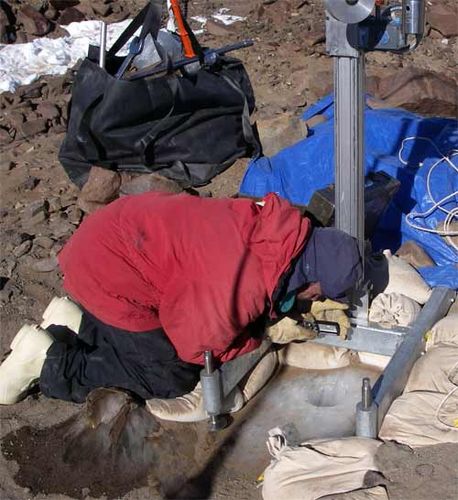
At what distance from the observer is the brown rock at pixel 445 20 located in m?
8.15

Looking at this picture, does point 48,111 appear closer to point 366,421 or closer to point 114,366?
point 114,366

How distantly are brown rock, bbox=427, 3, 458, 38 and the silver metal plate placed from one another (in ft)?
18.1

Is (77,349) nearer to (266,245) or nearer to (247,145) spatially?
(266,245)

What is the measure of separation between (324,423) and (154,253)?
3.51 feet

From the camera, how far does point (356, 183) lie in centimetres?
354

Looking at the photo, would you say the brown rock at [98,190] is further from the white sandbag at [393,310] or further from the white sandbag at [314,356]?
the white sandbag at [393,310]

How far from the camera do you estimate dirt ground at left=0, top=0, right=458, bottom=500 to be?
10.8 feet

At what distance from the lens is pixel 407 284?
13.4 ft

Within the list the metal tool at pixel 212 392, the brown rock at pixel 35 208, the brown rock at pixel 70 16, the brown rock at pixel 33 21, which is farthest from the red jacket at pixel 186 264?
the brown rock at pixel 70 16

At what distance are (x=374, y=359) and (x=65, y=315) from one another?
150cm

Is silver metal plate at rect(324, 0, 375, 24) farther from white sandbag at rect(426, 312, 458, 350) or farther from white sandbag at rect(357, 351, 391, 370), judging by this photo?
white sandbag at rect(357, 351, 391, 370)

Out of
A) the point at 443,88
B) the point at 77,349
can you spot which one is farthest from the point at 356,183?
the point at 443,88

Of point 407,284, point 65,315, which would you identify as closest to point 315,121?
point 407,284

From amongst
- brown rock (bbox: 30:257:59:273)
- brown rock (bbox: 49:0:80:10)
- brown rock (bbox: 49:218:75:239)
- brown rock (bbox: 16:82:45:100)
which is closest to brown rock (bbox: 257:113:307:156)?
brown rock (bbox: 49:218:75:239)
